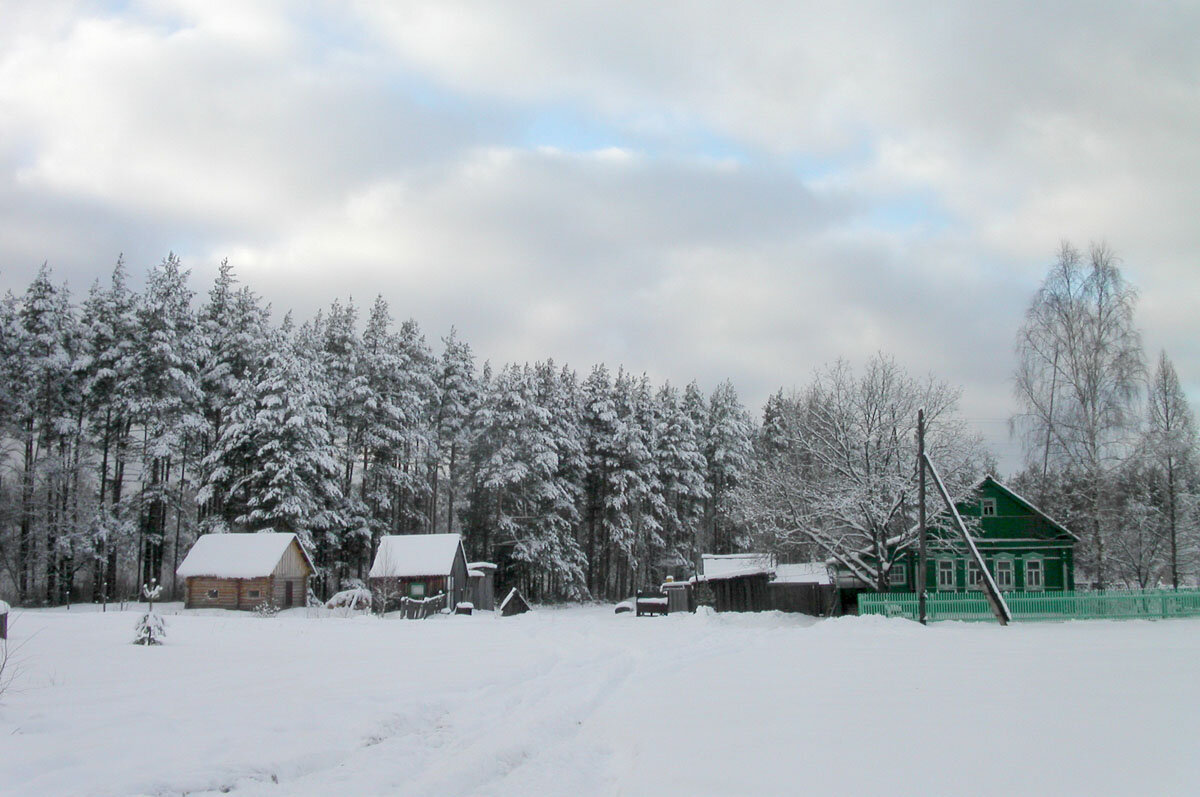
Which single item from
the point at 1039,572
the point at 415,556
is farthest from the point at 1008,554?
the point at 415,556

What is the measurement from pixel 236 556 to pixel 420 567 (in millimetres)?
9310

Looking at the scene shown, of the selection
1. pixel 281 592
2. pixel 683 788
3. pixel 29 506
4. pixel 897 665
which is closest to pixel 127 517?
pixel 29 506

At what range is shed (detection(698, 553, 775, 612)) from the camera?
5041 centimetres

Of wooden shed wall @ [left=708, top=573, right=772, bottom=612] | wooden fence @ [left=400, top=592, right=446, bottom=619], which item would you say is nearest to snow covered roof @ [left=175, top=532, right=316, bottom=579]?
wooden fence @ [left=400, top=592, right=446, bottom=619]

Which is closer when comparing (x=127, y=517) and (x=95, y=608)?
(x=95, y=608)

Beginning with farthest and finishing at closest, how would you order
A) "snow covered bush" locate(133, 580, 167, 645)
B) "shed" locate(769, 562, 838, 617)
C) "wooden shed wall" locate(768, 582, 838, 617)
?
"wooden shed wall" locate(768, 582, 838, 617) < "shed" locate(769, 562, 838, 617) < "snow covered bush" locate(133, 580, 167, 645)

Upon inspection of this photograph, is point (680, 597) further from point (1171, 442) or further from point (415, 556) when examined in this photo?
point (1171, 442)

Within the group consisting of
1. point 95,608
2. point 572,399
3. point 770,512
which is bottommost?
point 95,608

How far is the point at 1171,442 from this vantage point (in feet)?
132

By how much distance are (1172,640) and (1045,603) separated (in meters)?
9.93

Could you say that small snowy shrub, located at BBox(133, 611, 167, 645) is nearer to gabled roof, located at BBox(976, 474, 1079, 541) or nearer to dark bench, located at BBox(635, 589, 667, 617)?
dark bench, located at BBox(635, 589, 667, 617)

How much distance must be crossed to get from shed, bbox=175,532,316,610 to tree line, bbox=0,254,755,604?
10.1 feet

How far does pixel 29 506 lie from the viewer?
149 ft

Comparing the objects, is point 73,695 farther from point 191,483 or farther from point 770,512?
point 191,483
